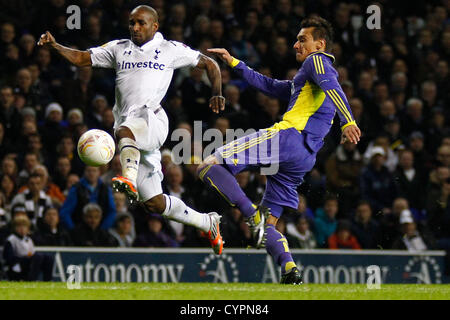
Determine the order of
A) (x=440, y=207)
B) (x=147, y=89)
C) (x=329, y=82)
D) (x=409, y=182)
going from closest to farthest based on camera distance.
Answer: (x=329, y=82) < (x=147, y=89) < (x=440, y=207) < (x=409, y=182)

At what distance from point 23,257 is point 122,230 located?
1533 millimetres

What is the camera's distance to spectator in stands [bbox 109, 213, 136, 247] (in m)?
11.5

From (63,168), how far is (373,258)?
14.0ft

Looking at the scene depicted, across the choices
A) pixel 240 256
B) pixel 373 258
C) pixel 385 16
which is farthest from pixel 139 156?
pixel 385 16

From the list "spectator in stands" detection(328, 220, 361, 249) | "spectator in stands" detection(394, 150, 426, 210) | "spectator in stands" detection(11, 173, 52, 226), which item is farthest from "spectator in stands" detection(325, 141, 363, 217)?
"spectator in stands" detection(11, 173, 52, 226)

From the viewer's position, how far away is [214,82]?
28.3 feet

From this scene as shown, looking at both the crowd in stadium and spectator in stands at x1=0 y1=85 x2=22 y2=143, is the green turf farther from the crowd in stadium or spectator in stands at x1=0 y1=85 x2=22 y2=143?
spectator in stands at x1=0 y1=85 x2=22 y2=143

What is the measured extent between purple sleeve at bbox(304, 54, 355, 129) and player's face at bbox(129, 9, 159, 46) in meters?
1.51

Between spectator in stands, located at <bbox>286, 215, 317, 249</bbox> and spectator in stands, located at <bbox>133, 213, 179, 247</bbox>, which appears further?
spectator in stands, located at <bbox>286, 215, 317, 249</bbox>

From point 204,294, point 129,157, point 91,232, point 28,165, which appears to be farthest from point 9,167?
point 204,294

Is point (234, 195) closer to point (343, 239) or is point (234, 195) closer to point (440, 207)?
point (343, 239)

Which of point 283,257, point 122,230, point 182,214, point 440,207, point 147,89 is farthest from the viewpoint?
point 440,207

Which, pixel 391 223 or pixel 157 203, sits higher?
pixel 157 203

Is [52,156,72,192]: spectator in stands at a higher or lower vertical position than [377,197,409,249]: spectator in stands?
higher
